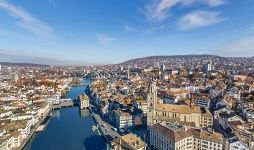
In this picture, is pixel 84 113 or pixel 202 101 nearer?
pixel 202 101

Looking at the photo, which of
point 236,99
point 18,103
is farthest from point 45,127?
point 236,99

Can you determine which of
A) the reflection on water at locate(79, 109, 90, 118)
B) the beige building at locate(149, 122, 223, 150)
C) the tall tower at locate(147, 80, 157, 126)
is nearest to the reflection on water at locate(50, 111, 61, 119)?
the reflection on water at locate(79, 109, 90, 118)

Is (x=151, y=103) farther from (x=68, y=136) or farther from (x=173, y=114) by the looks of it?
(x=68, y=136)

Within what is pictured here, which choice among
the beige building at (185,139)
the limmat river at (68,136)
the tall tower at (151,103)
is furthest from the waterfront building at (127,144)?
the tall tower at (151,103)

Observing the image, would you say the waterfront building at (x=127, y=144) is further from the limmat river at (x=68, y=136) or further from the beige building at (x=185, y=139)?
the limmat river at (x=68, y=136)

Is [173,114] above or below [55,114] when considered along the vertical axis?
above

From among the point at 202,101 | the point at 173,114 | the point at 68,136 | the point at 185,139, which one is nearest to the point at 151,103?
the point at 173,114
